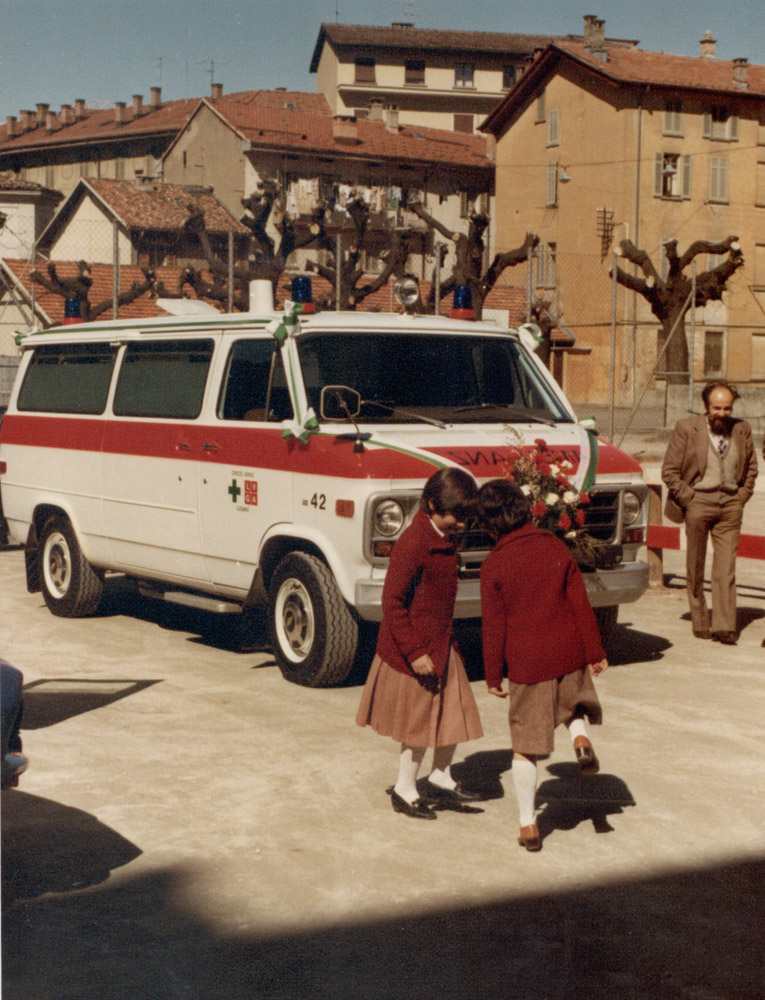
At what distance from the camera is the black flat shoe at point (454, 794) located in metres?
6.16

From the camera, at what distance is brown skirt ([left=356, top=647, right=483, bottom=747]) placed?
18.9 ft

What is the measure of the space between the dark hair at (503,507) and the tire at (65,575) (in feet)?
19.0

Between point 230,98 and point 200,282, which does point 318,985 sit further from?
point 230,98

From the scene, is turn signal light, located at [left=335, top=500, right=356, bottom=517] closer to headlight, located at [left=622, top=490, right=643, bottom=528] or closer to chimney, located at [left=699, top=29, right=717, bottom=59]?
headlight, located at [left=622, top=490, right=643, bottom=528]

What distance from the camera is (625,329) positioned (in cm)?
4650

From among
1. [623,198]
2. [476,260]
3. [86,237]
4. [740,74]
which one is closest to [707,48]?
[740,74]

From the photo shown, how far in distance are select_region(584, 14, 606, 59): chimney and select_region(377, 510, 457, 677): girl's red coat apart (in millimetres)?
53157

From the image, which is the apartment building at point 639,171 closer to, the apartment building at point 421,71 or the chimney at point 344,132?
the chimney at point 344,132

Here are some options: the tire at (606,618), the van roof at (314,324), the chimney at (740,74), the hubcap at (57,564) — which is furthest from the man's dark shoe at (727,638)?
the chimney at (740,74)

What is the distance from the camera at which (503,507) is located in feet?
Answer: 18.0

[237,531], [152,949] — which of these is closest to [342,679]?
[237,531]

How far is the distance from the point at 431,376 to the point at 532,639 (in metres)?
3.85

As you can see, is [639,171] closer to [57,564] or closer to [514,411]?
[57,564]

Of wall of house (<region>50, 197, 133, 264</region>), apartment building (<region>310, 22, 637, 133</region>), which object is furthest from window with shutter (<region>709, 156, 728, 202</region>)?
apartment building (<region>310, 22, 637, 133</region>)
